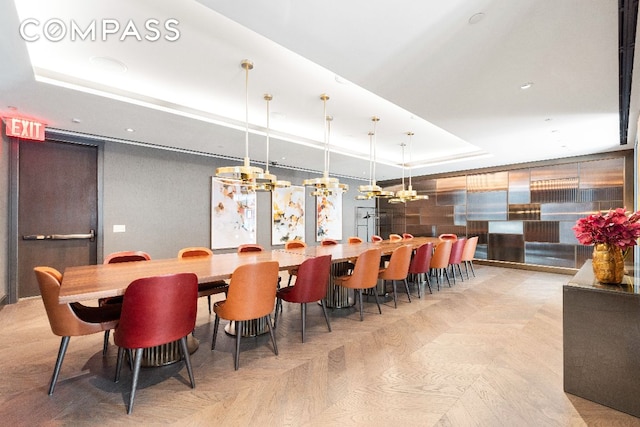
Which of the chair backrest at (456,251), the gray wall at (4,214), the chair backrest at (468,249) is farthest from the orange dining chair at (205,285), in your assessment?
the chair backrest at (468,249)

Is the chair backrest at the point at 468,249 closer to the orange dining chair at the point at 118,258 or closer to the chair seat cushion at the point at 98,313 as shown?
the orange dining chair at the point at 118,258

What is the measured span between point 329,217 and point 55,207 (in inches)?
242

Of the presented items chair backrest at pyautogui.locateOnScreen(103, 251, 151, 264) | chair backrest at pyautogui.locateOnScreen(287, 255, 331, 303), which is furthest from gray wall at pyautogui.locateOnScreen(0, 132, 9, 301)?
chair backrest at pyautogui.locateOnScreen(287, 255, 331, 303)

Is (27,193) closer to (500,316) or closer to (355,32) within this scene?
(355,32)

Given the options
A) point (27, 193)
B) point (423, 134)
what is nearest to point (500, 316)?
point (423, 134)

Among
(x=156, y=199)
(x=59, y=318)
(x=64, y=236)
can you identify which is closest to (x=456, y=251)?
(x=59, y=318)

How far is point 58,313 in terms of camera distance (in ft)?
6.86

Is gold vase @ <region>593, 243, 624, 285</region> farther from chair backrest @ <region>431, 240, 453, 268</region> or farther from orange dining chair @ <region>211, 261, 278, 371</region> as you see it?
chair backrest @ <region>431, 240, 453, 268</region>

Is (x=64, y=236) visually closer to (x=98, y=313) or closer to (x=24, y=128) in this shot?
(x=24, y=128)

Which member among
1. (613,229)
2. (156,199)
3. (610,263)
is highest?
(156,199)

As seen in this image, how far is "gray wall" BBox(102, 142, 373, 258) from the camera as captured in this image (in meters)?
5.16

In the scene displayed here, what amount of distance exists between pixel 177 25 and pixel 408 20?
1.87 meters

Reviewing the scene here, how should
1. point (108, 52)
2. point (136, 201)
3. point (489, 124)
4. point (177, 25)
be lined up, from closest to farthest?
point (177, 25) < point (108, 52) < point (489, 124) < point (136, 201)

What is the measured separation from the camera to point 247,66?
10.00ft
